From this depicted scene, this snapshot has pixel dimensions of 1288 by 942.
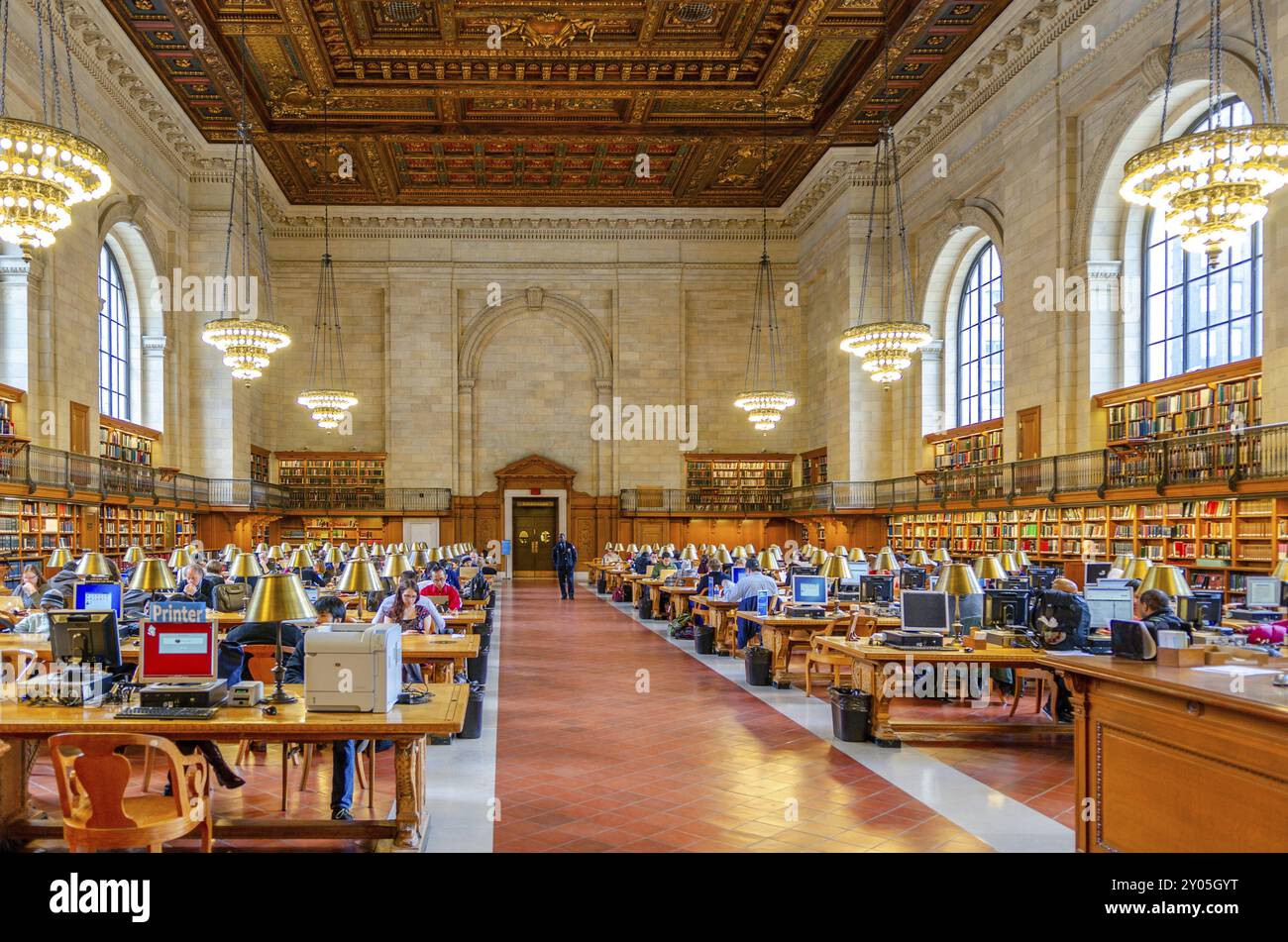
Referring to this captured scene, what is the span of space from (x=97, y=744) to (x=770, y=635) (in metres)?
7.07

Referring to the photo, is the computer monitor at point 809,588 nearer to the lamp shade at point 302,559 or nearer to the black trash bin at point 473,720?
the black trash bin at point 473,720

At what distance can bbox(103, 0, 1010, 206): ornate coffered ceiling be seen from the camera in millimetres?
16500

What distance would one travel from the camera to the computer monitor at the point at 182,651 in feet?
14.6

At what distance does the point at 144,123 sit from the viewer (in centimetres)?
1888

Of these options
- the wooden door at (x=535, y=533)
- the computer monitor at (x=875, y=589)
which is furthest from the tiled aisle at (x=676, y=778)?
the wooden door at (x=535, y=533)

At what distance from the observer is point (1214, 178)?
8.90m

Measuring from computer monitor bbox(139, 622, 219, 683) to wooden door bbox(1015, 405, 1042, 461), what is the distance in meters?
14.4

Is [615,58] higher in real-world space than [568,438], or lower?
higher

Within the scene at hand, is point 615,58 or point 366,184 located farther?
point 366,184

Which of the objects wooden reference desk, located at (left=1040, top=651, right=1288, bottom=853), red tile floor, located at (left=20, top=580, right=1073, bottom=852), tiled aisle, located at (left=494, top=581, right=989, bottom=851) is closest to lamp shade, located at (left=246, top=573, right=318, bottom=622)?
red tile floor, located at (left=20, top=580, right=1073, bottom=852)

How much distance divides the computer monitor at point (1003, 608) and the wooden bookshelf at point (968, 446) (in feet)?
35.9
